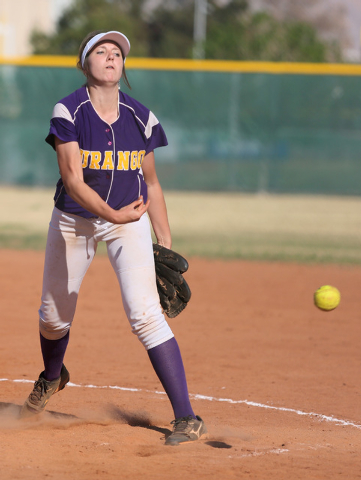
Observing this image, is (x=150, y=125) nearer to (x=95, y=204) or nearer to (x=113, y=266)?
(x=95, y=204)

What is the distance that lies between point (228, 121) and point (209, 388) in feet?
36.7

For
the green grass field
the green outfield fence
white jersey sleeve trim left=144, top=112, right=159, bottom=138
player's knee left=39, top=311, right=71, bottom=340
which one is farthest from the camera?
the green outfield fence

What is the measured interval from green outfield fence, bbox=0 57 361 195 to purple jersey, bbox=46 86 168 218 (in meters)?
11.5

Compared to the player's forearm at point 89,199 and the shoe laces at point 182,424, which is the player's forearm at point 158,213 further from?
the shoe laces at point 182,424

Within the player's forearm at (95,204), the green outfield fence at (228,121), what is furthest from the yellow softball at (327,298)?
the green outfield fence at (228,121)

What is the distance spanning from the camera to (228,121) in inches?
583

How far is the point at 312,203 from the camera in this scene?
14039mm

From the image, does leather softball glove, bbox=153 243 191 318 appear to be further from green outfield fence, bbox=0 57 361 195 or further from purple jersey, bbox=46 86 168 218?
green outfield fence, bbox=0 57 361 195

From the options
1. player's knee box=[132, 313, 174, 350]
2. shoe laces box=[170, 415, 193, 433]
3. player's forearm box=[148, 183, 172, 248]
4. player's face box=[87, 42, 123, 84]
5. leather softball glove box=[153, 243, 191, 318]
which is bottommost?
shoe laces box=[170, 415, 193, 433]

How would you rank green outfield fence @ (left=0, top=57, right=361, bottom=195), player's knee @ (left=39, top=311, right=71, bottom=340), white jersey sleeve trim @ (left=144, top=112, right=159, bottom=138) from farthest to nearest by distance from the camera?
green outfield fence @ (left=0, top=57, right=361, bottom=195) → player's knee @ (left=39, top=311, right=71, bottom=340) → white jersey sleeve trim @ (left=144, top=112, right=159, bottom=138)

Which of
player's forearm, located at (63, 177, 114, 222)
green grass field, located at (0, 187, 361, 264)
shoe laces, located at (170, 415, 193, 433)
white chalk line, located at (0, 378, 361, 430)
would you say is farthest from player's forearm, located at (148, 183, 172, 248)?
green grass field, located at (0, 187, 361, 264)

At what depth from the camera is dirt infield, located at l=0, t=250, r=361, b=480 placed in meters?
2.82

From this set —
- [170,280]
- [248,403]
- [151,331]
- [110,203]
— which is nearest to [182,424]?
[151,331]

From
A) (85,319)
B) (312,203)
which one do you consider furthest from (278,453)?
(312,203)
